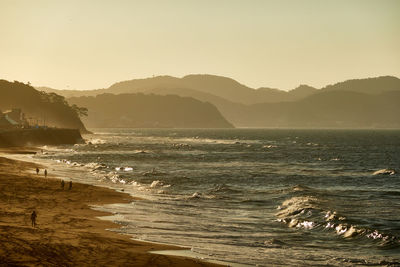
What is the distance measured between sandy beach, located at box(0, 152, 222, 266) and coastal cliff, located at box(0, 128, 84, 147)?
320ft

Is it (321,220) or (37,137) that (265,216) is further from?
(37,137)

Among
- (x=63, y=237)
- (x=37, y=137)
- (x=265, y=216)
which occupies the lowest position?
(x=265, y=216)

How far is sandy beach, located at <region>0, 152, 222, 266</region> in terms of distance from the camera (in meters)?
25.0

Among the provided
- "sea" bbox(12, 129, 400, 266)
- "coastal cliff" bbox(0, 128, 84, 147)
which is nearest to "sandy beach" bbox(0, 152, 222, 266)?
"sea" bbox(12, 129, 400, 266)

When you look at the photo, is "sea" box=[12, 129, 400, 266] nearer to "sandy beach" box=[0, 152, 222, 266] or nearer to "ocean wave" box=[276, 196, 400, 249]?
"ocean wave" box=[276, 196, 400, 249]

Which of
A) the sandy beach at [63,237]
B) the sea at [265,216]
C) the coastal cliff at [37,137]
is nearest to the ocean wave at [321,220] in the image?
the sea at [265,216]

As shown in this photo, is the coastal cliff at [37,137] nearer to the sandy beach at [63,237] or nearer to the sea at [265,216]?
the sea at [265,216]

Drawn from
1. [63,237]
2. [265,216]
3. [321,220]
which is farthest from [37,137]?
[63,237]

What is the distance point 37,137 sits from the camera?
162 metres

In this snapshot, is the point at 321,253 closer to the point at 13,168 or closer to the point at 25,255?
the point at 25,255

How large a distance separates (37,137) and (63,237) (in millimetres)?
138571

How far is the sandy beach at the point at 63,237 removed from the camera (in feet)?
82.1

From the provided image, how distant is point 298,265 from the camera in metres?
27.1

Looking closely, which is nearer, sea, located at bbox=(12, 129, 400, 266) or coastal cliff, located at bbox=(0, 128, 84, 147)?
sea, located at bbox=(12, 129, 400, 266)
